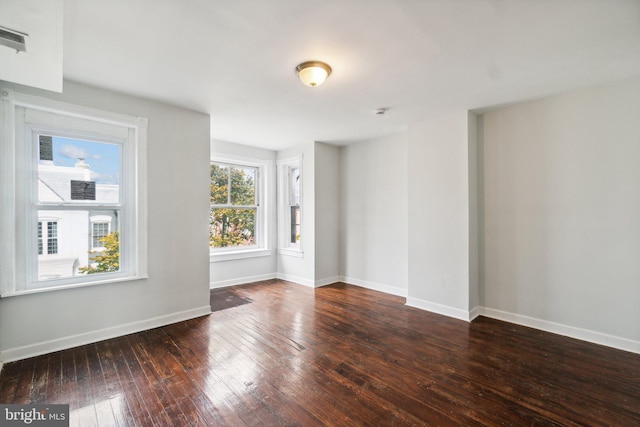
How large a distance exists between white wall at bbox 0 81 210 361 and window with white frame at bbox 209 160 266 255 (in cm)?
147

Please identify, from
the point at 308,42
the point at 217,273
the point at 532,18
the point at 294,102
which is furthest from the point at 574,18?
the point at 217,273

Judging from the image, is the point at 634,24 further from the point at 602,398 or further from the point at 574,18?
the point at 602,398

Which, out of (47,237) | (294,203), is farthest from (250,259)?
(47,237)

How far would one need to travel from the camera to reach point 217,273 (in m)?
5.17

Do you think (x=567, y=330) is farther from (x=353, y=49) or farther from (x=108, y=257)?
(x=108, y=257)

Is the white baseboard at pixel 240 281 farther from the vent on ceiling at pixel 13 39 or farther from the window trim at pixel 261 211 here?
the vent on ceiling at pixel 13 39

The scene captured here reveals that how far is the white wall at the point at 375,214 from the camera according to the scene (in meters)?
4.78

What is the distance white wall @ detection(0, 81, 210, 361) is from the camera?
2686mm

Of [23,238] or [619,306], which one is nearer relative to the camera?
[23,238]

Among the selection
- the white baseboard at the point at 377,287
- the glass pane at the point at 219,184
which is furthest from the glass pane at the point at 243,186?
the white baseboard at the point at 377,287

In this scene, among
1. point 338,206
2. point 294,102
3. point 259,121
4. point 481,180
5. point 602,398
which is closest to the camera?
point 602,398

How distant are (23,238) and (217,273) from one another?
111 inches

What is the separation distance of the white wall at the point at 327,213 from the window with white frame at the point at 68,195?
9.41 ft

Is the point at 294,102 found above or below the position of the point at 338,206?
above
